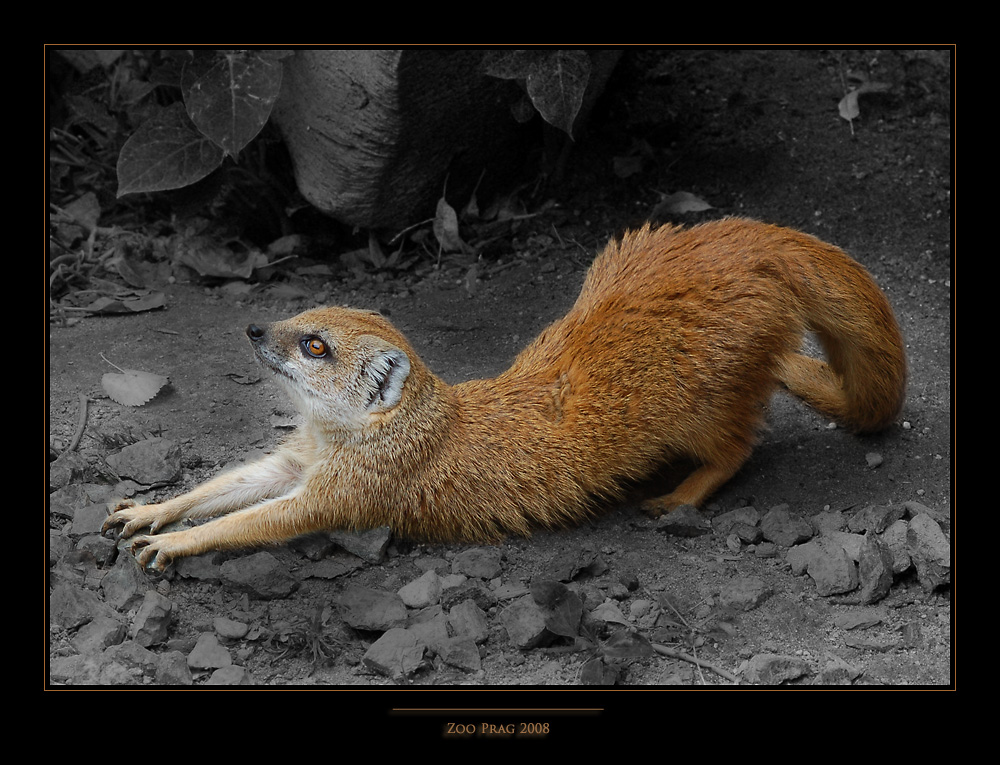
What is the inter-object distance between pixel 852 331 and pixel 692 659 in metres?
1.33

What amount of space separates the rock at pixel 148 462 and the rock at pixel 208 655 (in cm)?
83

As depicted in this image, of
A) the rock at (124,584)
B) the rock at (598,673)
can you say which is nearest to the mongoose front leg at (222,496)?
the rock at (124,584)

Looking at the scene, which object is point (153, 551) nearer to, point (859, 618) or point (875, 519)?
point (859, 618)

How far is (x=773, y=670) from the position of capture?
2.34 meters

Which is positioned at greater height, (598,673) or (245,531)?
(598,673)

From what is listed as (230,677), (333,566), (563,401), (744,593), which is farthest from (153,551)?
(744,593)

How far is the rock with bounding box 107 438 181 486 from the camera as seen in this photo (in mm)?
3129

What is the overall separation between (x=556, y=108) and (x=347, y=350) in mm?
1406

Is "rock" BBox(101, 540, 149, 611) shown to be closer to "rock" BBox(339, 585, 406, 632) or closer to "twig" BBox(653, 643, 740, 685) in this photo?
"rock" BBox(339, 585, 406, 632)

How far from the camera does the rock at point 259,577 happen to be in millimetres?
2674

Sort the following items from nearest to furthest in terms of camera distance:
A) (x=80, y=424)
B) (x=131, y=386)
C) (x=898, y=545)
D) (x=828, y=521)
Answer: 1. (x=898, y=545)
2. (x=828, y=521)
3. (x=80, y=424)
4. (x=131, y=386)

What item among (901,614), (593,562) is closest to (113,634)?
(593,562)

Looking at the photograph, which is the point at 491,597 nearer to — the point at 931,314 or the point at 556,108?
the point at 556,108
